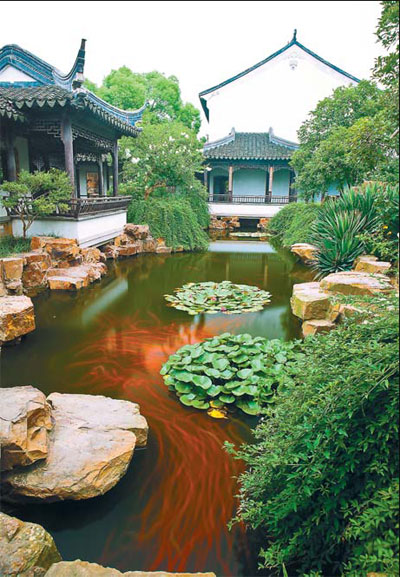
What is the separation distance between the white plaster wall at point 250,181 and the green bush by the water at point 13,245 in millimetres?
16280

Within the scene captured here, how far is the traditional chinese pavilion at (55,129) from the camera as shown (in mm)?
9252

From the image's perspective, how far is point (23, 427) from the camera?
2.75 m

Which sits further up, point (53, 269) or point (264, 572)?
point (53, 269)

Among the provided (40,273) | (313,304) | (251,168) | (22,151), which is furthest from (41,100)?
(251,168)

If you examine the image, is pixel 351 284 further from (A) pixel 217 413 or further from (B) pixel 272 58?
(B) pixel 272 58

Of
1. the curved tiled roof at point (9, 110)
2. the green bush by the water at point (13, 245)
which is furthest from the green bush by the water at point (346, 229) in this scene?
the curved tiled roof at point (9, 110)

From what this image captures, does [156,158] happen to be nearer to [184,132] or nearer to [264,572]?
[184,132]

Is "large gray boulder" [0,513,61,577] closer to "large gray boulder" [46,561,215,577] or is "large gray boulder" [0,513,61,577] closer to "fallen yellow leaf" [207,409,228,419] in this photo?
"large gray boulder" [46,561,215,577]

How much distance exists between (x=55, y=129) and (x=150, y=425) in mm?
8596

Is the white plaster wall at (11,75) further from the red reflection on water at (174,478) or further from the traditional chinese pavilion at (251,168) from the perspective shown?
the red reflection on water at (174,478)

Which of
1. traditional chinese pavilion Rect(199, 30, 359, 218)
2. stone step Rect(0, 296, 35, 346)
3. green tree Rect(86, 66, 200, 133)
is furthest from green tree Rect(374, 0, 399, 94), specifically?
green tree Rect(86, 66, 200, 133)

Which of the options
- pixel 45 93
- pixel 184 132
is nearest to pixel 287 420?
pixel 45 93

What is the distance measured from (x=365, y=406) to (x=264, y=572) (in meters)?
1.27

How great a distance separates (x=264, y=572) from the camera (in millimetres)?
2301
